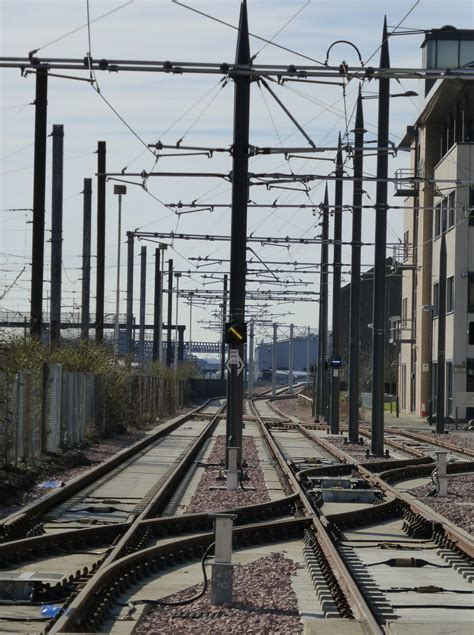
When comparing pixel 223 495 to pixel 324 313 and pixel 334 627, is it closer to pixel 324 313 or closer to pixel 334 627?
pixel 334 627

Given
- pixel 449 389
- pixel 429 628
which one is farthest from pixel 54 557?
pixel 449 389

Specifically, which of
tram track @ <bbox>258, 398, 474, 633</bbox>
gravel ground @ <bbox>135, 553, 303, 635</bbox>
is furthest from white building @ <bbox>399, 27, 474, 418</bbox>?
gravel ground @ <bbox>135, 553, 303, 635</bbox>

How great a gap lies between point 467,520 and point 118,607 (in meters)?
8.68

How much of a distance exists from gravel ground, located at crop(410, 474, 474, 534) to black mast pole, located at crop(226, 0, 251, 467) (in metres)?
3.68

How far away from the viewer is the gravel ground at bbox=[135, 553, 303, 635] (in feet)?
35.2

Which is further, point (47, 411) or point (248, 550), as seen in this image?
point (47, 411)

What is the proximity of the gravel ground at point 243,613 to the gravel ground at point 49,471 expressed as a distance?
635 cm

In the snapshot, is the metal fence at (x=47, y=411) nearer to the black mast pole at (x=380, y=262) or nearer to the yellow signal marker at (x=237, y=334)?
the yellow signal marker at (x=237, y=334)

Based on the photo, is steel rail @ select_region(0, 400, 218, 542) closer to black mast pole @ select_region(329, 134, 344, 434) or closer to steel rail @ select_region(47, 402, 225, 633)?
steel rail @ select_region(47, 402, 225, 633)

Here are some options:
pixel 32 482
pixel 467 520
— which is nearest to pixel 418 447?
pixel 32 482

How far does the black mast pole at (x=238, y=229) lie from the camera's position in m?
26.2

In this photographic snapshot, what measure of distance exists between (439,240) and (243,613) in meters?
61.4

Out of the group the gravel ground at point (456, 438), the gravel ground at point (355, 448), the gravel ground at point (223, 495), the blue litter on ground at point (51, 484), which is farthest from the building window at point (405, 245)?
the blue litter on ground at point (51, 484)

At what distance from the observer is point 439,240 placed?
7162 cm
